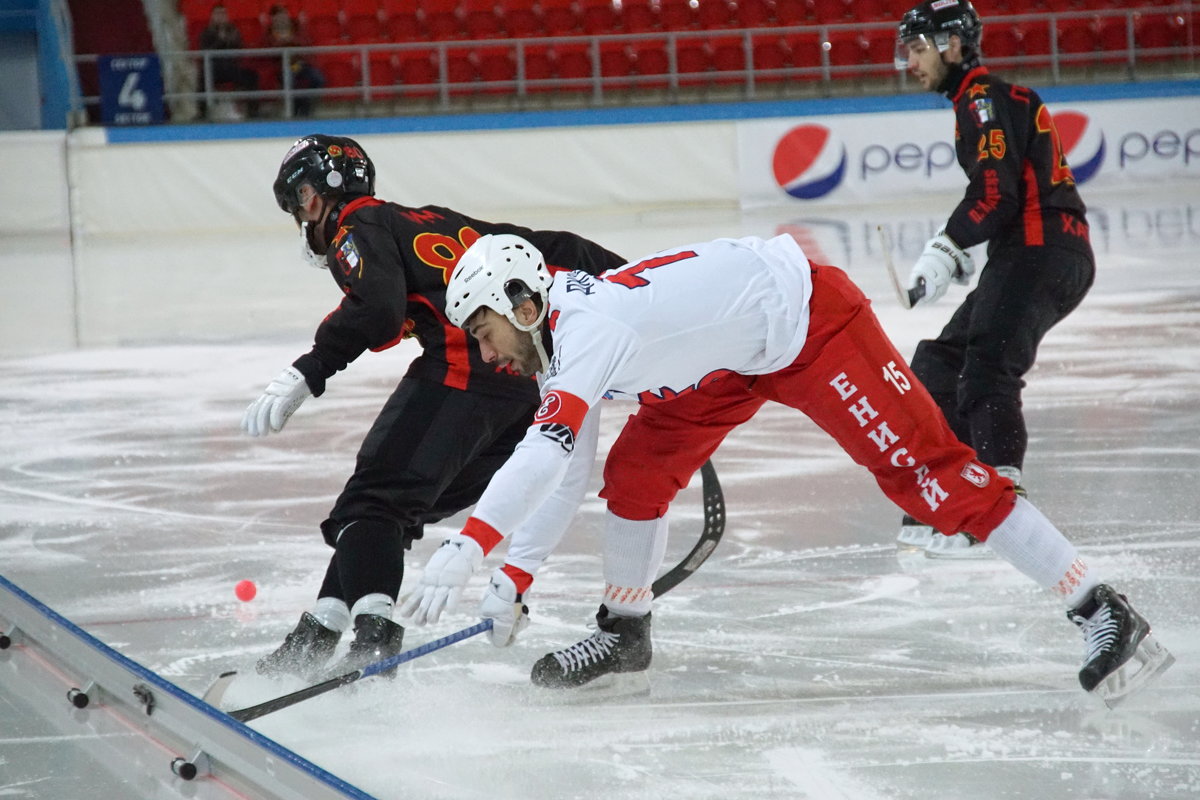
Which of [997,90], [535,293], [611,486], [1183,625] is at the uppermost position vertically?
[997,90]

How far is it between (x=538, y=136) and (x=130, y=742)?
490 inches

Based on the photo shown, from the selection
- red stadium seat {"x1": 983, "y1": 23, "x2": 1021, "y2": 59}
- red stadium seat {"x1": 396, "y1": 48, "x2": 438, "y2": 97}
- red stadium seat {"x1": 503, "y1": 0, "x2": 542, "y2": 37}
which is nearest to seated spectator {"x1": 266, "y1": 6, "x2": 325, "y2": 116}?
red stadium seat {"x1": 396, "y1": 48, "x2": 438, "y2": 97}

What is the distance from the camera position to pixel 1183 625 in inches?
133

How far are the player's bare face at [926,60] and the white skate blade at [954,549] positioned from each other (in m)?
1.31

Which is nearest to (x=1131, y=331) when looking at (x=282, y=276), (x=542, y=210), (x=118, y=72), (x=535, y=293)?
(x=535, y=293)

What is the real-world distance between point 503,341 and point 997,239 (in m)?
2.01

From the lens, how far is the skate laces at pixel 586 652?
3186mm

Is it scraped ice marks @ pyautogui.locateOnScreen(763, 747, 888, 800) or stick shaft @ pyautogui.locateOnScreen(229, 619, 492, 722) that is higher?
stick shaft @ pyautogui.locateOnScreen(229, 619, 492, 722)

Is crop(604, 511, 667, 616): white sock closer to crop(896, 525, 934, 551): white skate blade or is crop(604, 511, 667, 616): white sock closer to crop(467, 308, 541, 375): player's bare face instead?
crop(467, 308, 541, 375): player's bare face

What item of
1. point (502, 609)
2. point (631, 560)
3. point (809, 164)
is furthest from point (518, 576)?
point (809, 164)

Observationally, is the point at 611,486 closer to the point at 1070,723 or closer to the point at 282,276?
the point at 1070,723

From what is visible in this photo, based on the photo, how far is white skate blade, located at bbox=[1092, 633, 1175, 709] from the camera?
2855 millimetres

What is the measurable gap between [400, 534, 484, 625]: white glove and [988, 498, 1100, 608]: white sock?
1.10 m

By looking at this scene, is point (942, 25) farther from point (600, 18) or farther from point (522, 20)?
point (522, 20)
